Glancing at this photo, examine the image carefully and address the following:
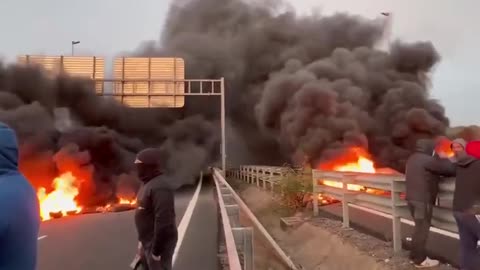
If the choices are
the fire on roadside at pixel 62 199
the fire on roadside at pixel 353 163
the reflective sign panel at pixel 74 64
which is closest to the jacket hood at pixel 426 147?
the fire on roadside at pixel 62 199

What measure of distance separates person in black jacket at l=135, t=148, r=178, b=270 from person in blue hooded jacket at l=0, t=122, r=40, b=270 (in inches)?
102

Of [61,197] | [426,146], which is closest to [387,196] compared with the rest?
[426,146]

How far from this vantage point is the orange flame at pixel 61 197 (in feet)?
62.4

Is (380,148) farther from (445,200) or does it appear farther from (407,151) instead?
(445,200)

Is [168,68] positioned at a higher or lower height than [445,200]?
higher

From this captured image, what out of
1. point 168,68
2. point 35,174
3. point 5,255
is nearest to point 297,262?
point 5,255

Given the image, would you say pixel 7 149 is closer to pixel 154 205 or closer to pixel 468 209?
pixel 154 205

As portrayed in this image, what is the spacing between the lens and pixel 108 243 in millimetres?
11000

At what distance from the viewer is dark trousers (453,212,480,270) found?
538cm

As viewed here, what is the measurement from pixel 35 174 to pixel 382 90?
26.7m

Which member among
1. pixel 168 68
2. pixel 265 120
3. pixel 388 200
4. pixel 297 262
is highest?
pixel 168 68

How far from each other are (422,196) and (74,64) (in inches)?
1100

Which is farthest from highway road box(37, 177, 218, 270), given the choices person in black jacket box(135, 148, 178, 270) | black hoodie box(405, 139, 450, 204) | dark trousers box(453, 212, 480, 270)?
dark trousers box(453, 212, 480, 270)

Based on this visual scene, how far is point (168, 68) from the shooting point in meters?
32.2
